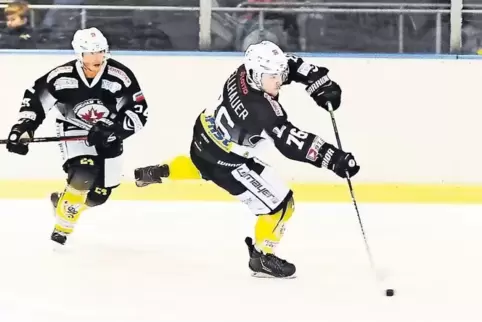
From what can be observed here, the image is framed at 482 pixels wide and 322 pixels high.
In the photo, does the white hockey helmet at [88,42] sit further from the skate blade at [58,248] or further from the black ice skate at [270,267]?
the black ice skate at [270,267]

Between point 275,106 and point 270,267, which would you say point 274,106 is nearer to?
point 275,106

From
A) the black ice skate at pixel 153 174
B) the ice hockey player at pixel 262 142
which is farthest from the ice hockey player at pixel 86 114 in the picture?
the ice hockey player at pixel 262 142

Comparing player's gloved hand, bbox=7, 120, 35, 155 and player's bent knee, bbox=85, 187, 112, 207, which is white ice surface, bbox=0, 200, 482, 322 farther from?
player's gloved hand, bbox=7, 120, 35, 155

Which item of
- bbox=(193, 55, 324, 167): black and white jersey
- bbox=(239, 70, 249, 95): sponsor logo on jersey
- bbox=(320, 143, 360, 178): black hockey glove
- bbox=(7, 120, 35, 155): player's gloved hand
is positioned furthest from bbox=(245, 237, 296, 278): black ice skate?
bbox=(7, 120, 35, 155): player's gloved hand

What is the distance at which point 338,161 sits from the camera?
2.82 metres

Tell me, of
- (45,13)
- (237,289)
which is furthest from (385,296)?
(45,13)

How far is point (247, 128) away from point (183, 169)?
22.5 inches

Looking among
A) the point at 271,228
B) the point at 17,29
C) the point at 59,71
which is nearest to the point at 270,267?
the point at 271,228

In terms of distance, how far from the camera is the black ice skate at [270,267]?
10.3 feet

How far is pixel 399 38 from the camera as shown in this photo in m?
5.04

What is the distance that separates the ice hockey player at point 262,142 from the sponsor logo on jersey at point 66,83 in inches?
21.2

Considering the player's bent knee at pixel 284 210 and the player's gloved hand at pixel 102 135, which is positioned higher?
the player's gloved hand at pixel 102 135

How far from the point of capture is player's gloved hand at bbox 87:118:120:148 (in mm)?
3338

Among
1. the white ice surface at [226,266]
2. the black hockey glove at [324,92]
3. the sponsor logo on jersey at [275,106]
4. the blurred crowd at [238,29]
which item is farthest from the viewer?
the blurred crowd at [238,29]
